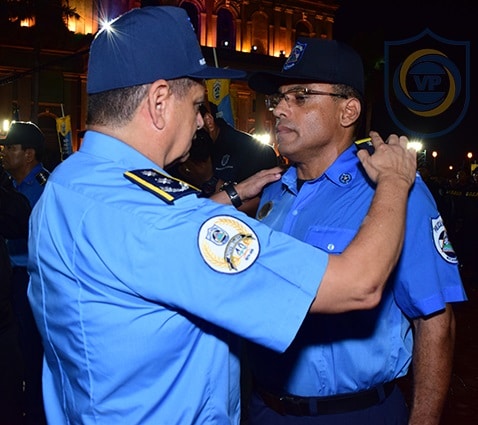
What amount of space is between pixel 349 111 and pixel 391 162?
101 cm

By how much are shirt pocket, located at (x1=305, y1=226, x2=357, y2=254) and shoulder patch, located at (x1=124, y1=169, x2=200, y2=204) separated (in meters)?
0.94

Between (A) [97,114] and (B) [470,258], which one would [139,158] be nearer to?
(A) [97,114]

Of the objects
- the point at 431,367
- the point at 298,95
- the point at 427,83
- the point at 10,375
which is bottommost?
the point at 10,375

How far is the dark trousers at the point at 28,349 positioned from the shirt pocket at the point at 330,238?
3.79 meters

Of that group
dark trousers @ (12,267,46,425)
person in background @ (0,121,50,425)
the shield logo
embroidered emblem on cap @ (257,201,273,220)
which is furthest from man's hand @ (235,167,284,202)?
the shield logo

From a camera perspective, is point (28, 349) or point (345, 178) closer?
point (345, 178)

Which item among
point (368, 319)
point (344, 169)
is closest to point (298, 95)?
point (344, 169)

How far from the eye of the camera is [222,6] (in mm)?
46844

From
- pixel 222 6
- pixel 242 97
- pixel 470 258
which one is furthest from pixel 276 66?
pixel 470 258

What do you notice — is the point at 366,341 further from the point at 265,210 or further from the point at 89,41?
the point at 89,41

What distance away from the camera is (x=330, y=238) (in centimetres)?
261

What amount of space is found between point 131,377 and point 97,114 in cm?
86

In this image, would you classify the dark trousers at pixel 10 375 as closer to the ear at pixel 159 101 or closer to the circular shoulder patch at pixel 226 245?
the ear at pixel 159 101

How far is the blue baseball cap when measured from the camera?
186cm
